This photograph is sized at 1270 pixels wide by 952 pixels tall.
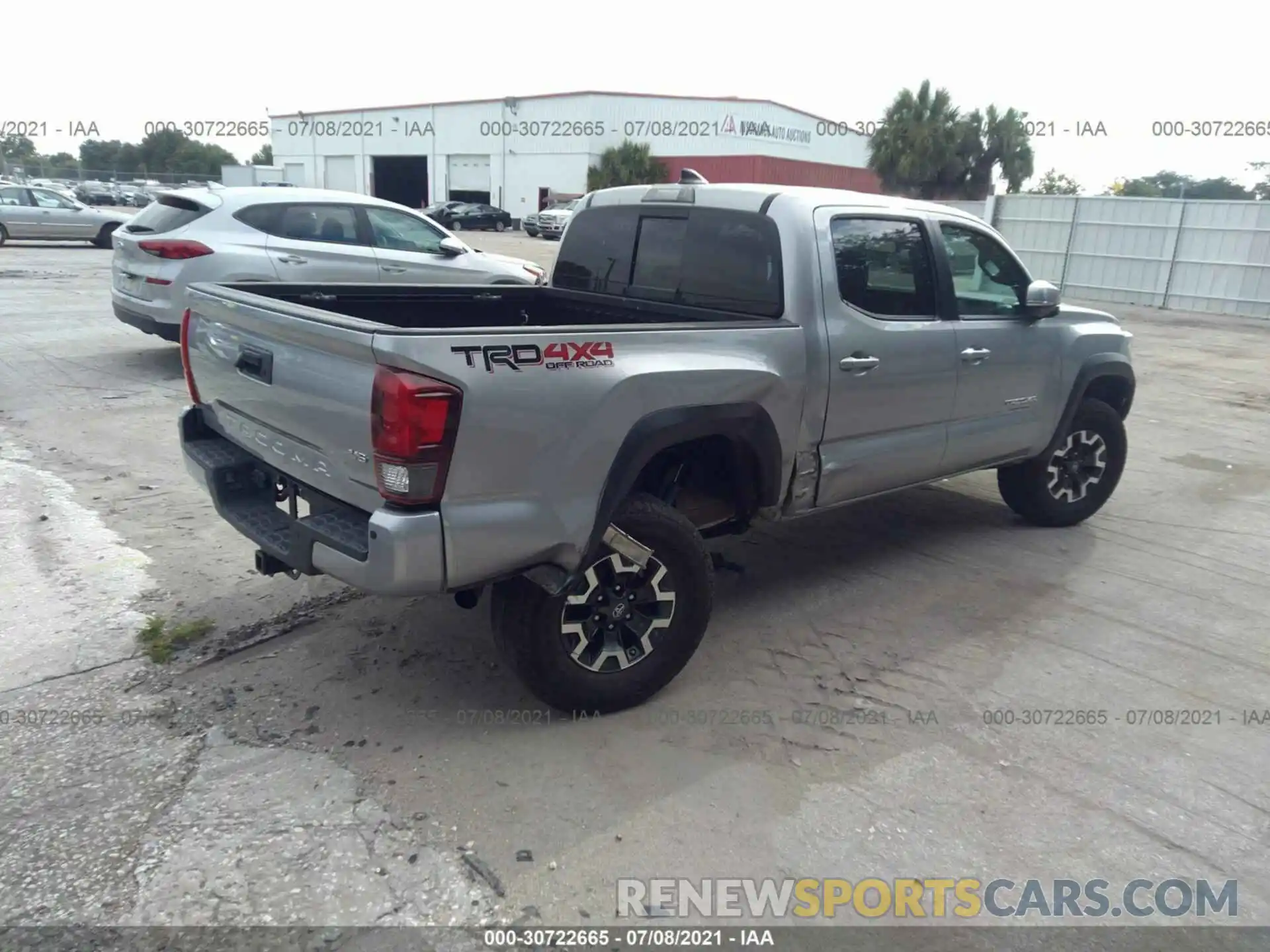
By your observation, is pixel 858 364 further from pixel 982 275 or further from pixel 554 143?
pixel 554 143

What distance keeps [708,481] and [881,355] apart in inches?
40.2

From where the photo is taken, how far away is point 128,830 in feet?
9.31

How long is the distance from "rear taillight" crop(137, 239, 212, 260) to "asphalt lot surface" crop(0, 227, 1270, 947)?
3.17m

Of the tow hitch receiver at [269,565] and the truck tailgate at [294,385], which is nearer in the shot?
the truck tailgate at [294,385]

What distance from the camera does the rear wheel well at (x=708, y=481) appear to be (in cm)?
382

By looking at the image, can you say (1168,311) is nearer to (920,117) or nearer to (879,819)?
(879,819)

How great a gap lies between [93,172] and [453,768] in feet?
255

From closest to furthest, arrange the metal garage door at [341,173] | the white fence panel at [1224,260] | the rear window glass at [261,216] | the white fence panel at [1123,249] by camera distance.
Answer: the rear window glass at [261,216] < the white fence panel at [1224,260] < the white fence panel at [1123,249] < the metal garage door at [341,173]

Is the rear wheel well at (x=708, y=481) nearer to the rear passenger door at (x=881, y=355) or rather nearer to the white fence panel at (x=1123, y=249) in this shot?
the rear passenger door at (x=881, y=355)

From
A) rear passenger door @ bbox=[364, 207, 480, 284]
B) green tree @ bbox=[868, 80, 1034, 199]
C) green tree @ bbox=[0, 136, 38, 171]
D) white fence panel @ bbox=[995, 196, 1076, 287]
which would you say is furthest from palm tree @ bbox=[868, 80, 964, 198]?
green tree @ bbox=[0, 136, 38, 171]

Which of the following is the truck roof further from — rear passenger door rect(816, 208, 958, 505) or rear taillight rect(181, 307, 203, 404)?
rear taillight rect(181, 307, 203, 404)

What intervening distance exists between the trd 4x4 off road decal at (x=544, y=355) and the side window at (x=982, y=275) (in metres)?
2.38
